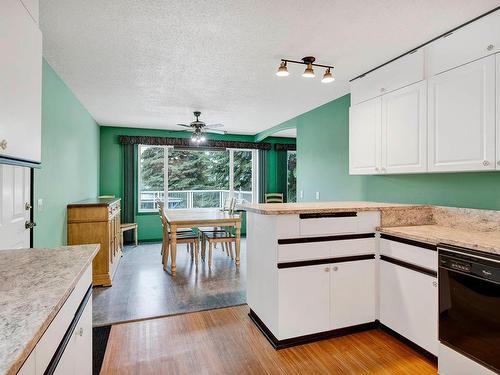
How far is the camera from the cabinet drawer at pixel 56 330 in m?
0.82

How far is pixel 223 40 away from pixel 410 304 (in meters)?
2.54

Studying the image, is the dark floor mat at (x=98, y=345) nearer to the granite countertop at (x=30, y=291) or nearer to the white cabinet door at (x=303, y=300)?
the granite countertop at (x=30, y=291)

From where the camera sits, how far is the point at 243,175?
7.24 meters

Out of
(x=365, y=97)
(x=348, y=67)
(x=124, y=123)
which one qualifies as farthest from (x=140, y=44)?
(x=124, y=123)

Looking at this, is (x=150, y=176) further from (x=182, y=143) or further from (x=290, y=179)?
(x=290, y=179)

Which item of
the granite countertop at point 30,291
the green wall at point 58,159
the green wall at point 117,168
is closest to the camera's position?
the granite countertop at point 30,291

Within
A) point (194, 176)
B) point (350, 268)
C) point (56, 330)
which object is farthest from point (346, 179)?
point (194, 176)

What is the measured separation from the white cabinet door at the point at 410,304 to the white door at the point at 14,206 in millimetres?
2972

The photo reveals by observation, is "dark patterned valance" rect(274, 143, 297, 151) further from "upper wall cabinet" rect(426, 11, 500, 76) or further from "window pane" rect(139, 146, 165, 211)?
"upper wall cabinet" rect(426, 11, 500, 76)

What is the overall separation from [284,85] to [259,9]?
1.60 metres

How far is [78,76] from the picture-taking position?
3238 mm

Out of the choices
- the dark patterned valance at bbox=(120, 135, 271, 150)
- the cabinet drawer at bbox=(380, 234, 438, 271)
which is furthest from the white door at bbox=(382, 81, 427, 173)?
the dark patterned valance at bbox=(120, 135, 271, 150)

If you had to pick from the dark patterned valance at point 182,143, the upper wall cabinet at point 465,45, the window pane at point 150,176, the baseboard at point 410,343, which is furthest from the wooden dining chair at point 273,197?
the upper wall cabinet at point 465,45

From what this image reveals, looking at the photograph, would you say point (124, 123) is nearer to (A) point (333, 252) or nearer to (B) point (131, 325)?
(B) point (131, 325)
